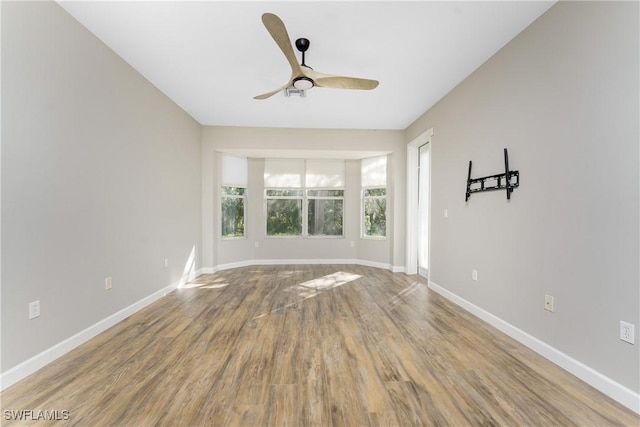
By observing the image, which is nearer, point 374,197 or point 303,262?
point 374,197

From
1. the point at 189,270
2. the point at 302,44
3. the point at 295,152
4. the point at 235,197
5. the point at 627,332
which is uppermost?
the point at 302,44

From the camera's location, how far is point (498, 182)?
103 inches

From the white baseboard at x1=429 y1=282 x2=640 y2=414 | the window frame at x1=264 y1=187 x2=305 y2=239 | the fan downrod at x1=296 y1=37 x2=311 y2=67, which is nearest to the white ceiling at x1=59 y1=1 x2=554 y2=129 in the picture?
the fan downrod at x1=296 y1=37 x2=311 y2=67

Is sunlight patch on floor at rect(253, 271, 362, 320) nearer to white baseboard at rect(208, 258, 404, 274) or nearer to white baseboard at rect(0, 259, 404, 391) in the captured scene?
white baseboard at rect(208, 258, 404, 274)

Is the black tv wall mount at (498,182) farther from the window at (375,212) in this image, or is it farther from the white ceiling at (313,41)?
the window at (375,212)

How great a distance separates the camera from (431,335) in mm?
2443

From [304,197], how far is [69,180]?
4122 mm

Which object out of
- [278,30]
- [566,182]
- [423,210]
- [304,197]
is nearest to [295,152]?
[304,197]

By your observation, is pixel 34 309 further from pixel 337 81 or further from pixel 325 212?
pixel 325 212

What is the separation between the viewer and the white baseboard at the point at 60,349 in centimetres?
172

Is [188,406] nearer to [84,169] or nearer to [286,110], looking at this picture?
[84,169]

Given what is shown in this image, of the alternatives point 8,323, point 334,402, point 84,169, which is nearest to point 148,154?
point 84,169

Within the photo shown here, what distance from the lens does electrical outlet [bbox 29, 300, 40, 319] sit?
6.09ft

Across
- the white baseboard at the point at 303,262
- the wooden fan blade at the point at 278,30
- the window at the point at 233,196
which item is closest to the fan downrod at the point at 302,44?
the wooden fan blade at the point at 278,30
